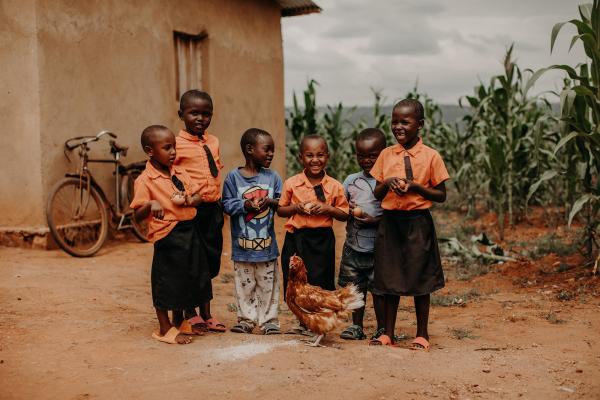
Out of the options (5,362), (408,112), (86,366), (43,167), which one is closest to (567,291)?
Answer: (408,112)

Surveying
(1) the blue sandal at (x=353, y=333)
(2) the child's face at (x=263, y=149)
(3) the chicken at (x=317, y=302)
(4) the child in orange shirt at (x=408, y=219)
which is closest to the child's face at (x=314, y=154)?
(2) the child's face at (x=263, y=149)

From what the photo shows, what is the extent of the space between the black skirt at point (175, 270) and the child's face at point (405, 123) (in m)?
1.49

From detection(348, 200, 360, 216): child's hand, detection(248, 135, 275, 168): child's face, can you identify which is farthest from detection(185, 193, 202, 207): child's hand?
detection(348, 200, 360, 216): child's hand

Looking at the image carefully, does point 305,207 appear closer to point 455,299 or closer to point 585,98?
point 455,299

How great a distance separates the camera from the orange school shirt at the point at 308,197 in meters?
4.13

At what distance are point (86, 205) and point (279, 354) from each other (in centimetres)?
448

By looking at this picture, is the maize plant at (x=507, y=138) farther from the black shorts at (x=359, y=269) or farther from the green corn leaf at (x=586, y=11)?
the black shorts at (x=359, y=269)

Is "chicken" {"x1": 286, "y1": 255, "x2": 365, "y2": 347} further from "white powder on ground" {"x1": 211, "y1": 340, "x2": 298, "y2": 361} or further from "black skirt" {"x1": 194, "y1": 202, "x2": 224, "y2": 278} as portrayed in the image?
"black skirt" {"x1": 194, "y1": 202, "x2": 224, "y2": 278}

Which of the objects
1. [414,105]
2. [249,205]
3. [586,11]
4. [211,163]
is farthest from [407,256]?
[586,11]

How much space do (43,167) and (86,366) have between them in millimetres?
3956

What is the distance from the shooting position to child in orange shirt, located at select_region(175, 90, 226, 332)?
423 cm

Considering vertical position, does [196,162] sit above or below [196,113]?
below

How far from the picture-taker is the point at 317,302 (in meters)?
A: 3.93

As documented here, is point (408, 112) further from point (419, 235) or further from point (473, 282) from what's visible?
point (473, 282)
